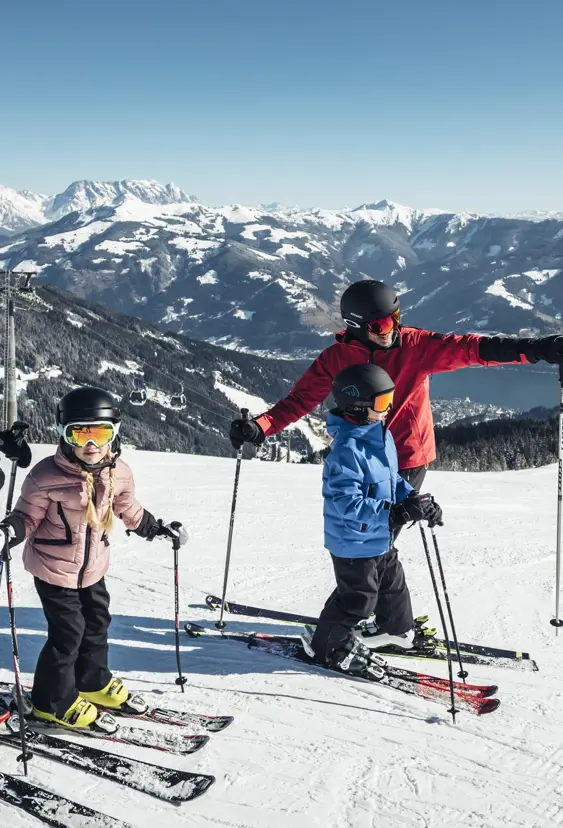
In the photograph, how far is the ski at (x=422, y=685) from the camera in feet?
13.4

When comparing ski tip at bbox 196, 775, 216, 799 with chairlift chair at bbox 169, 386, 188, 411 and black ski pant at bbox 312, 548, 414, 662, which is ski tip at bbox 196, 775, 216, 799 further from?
chairlift chair at bbox 169, 386, 188, 411

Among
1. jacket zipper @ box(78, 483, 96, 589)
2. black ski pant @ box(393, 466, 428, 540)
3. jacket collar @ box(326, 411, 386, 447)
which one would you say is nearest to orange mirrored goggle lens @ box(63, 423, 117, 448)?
jacket zipper @ box(78, 483, 96, 589)

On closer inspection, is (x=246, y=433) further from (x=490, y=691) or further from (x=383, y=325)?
(x=490, y=691)

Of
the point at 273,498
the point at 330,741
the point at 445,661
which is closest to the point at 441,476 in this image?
the point at 273,498

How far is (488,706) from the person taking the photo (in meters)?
4.04

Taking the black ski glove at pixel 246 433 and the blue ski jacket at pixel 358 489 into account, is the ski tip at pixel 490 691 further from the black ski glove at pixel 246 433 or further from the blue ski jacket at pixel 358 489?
the black ski glove at pixel 246 433

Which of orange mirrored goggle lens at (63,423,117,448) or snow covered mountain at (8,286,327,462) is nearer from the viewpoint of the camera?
orange mirrored goggle lens at (63,423,117,448)

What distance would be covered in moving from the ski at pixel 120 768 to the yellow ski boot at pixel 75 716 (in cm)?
11

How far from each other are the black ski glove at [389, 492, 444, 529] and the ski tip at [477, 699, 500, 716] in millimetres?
1189

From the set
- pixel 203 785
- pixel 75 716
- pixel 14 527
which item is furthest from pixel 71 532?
pixel 203 785

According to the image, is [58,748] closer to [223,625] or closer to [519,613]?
[223,625]

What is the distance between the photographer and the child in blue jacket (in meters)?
4.14

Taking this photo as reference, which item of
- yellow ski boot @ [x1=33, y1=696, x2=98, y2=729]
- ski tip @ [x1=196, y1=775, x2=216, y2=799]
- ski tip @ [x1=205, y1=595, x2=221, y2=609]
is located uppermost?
ski tip @ [x1=205, y1=595, x2=221, y2=609]

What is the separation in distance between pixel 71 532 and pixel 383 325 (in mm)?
2508
